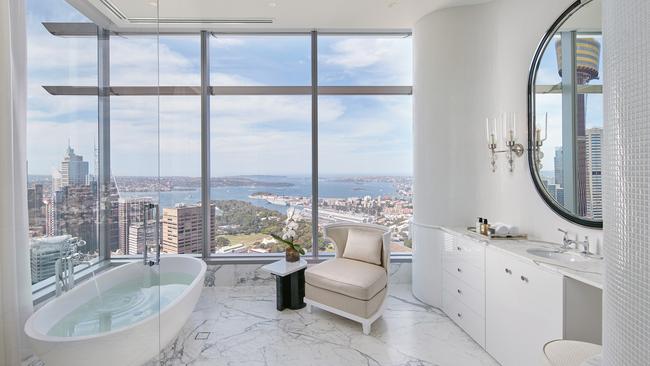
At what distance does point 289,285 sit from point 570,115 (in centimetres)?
283

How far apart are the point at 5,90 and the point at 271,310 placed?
8.21ft

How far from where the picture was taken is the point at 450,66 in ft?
9.29

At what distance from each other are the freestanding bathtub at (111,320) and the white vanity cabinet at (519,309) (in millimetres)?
2378

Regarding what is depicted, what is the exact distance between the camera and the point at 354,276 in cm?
255

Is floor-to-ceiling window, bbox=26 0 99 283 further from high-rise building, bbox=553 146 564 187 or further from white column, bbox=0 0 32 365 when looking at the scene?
high-rise building, bbox=553 146 564 187

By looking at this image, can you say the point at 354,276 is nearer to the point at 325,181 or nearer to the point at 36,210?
the point at 325,181

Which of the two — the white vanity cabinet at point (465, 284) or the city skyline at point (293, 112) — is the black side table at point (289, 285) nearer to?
the city skyline at point (293, 112)

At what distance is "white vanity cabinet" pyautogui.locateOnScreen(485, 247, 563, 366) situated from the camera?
162 cm

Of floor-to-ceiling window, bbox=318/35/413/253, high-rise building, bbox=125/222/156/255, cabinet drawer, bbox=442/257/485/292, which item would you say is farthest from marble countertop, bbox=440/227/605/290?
high-rise building, bbox=125/222/156/255

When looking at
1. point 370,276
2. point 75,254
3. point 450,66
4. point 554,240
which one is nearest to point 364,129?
point 450,66

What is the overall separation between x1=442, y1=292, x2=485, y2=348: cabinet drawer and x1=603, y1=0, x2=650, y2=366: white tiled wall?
183 centimetres

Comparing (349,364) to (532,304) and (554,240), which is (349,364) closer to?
(532,304)

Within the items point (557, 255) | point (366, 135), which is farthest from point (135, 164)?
point (557, 255)

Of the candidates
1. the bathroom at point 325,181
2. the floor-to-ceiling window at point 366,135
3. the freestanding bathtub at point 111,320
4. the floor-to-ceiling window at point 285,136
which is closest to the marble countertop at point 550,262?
the bathroom at point 325,181
